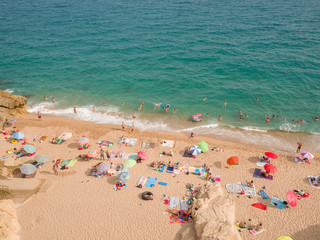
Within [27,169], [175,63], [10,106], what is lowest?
[27,169]

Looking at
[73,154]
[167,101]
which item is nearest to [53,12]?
[167,101]

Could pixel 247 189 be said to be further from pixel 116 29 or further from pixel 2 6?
pixel 2 6

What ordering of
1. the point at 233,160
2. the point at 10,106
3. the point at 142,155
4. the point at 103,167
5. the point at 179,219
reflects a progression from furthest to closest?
the point at 10,106, the point at 142,155, the point at 233,160, the point at 103,167, the point at 179,219

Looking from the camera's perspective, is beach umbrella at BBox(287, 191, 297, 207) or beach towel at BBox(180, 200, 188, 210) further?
beach towel at BBox(180, 200, 188, 210)

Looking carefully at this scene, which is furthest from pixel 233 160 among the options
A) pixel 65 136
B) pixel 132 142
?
pixel 65 136

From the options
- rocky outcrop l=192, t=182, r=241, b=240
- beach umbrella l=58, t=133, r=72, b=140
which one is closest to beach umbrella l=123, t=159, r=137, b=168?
rocky outcrop l=192, t=182, r=241, b=240

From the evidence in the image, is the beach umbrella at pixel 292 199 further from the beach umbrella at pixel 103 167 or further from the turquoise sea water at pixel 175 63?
the beach umbrella at pixel 103 167

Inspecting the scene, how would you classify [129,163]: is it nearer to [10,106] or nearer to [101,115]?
[101,115]

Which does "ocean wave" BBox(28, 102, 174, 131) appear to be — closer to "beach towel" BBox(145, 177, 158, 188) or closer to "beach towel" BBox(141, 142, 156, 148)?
"beach towel" BBox(141, 142, 156, 148)
